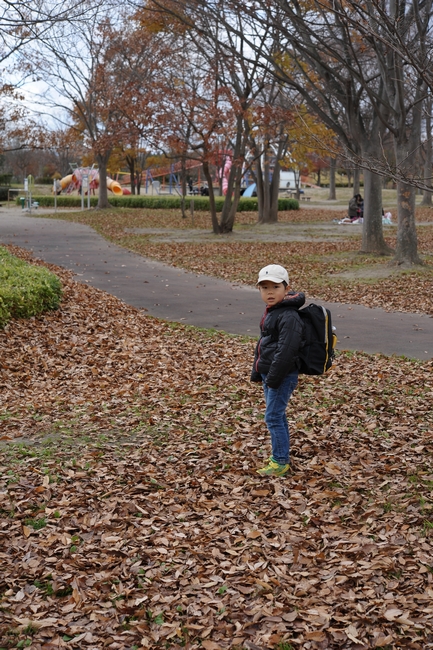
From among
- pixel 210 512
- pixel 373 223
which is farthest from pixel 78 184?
pixel 210 512

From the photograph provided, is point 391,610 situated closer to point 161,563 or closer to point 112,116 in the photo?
point 161,563

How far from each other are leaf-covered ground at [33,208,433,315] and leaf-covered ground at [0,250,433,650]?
524 centimetres

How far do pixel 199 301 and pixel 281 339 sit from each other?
783cm

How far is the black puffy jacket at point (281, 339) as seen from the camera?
4.76 meters

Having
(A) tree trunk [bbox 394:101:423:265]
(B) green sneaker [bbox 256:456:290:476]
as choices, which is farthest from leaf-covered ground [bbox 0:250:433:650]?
A: (A) tree trunk [bbox 394:101:423:265]

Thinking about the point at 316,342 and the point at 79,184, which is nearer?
the point at 316,342

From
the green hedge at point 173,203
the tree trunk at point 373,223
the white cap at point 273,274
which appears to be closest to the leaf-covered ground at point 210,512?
the white cap at point 273,274

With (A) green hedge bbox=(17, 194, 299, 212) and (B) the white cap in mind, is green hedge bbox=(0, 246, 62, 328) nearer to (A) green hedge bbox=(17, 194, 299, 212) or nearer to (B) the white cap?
(B) the white cap

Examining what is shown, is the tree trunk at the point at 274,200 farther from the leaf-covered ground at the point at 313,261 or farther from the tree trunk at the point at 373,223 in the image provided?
the tree trunk at the point at 373,223

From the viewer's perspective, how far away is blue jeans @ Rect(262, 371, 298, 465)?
496 centimetres

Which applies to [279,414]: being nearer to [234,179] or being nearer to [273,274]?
[273,274]

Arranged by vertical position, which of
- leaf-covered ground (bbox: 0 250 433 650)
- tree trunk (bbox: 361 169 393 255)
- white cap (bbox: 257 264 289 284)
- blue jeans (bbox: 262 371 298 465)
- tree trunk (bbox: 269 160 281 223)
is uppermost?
tree trunk (bbox: 269 160 281 223)

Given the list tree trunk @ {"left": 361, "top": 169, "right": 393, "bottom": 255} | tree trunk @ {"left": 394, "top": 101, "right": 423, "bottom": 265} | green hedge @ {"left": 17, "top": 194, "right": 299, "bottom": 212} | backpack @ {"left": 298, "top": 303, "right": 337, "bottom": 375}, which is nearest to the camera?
backpack @ {"left": 298, "top": 303, "right": 337, "bottom": 375}

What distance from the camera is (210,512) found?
455 centimetres
